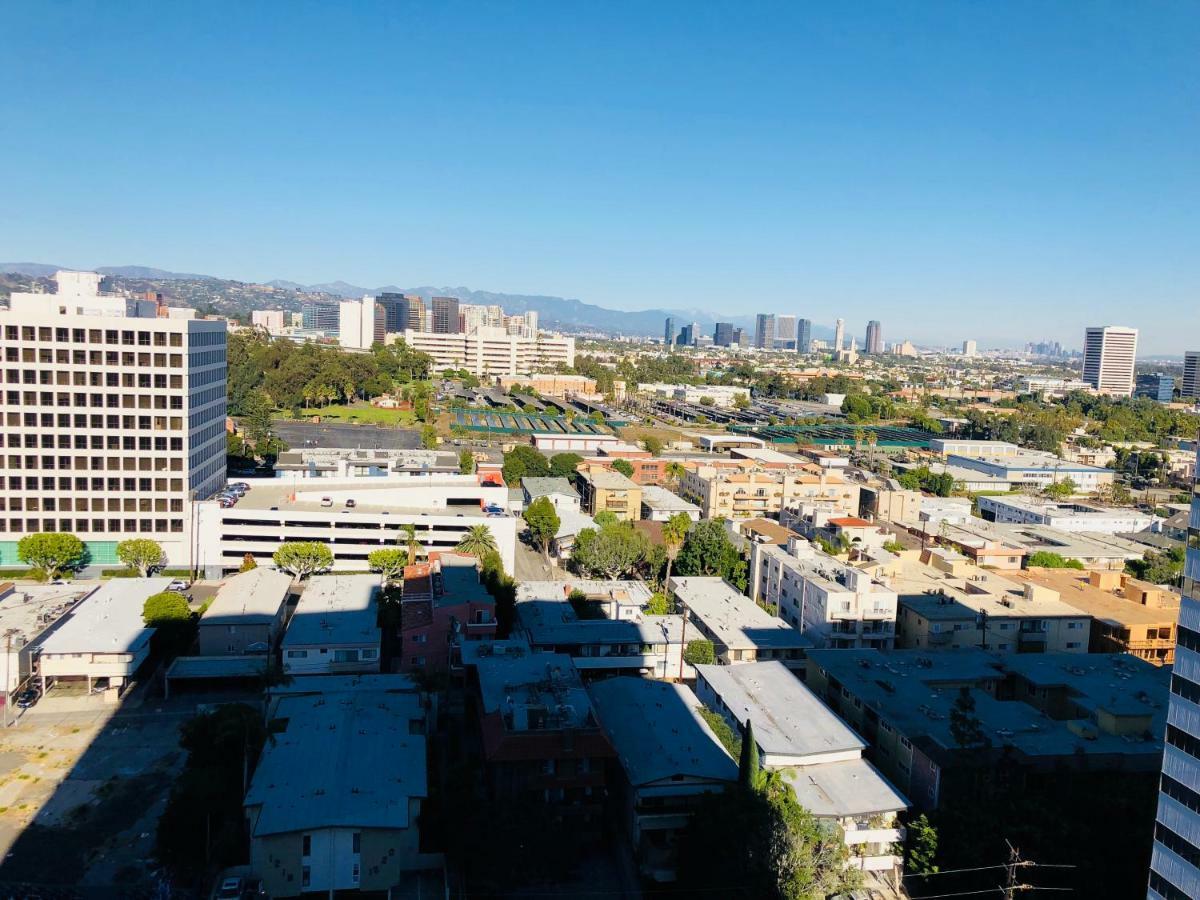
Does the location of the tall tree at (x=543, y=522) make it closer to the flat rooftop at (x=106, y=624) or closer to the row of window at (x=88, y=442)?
the row of window at (x=88, y=442)

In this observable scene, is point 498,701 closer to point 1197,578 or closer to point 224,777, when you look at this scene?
point 224,777

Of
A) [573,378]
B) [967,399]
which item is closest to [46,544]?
[573,378]

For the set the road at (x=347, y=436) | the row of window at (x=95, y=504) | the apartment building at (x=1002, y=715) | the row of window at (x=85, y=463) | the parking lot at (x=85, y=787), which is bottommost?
the parking lot at (x=85, y=787)

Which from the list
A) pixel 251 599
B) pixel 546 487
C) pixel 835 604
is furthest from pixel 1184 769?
pixel 546 487

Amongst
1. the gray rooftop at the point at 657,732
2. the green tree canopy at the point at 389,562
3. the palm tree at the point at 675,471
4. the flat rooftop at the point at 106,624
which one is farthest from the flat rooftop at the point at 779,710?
the palm tree at the point at 675,471

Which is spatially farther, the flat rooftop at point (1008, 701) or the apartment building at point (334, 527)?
the apartment building at point (334, 527)

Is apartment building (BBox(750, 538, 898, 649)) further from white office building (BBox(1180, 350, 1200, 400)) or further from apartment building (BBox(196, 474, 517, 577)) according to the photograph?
white office building (BBox(1180, 350, 1200, 400))

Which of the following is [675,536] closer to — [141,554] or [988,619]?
[988,619]

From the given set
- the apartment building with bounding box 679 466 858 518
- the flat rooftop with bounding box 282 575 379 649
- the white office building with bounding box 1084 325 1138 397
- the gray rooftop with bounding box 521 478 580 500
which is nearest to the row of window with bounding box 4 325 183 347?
the flat rooftop with bounding box 282 575 379 649
